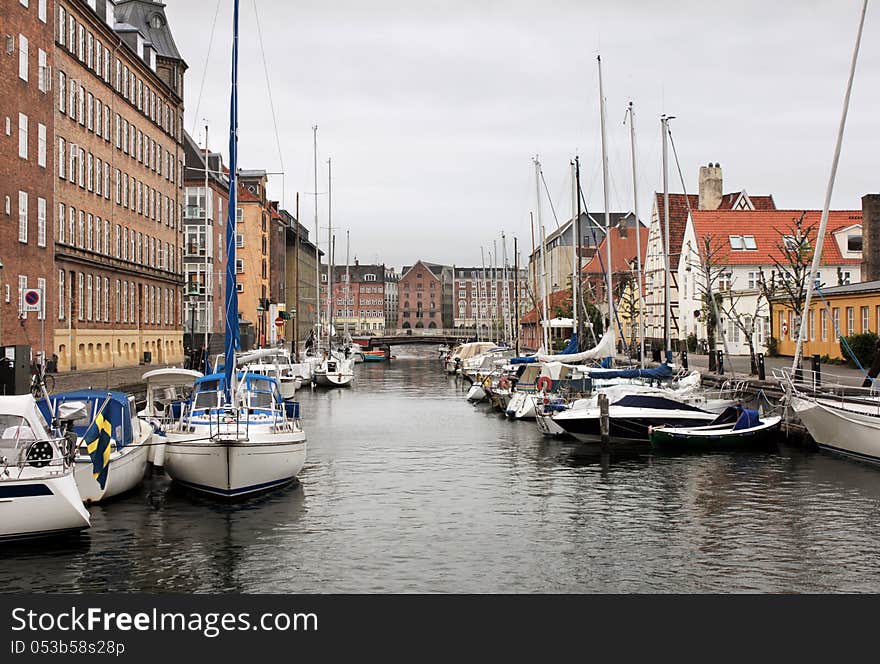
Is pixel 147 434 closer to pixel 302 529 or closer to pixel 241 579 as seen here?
pixel 302 529

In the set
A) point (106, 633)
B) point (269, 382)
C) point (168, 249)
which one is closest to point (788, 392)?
point (269, 382)

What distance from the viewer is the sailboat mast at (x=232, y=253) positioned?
26.1m

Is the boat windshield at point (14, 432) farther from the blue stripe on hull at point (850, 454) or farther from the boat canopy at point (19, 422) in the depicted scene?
the blue stripe on hull at point (850, 454)

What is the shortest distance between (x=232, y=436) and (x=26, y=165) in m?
33.2

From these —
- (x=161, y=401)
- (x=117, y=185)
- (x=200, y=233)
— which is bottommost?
(x=161, y=401)

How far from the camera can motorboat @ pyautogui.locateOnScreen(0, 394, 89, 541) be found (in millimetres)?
19297

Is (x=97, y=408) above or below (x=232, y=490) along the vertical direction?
above

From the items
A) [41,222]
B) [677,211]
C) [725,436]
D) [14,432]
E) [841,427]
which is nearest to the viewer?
[14,432]

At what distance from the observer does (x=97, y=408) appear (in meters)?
26.6

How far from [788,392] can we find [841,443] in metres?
2.92

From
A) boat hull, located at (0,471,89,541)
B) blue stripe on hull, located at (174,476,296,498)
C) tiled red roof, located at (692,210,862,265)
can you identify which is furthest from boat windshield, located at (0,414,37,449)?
tiled red roof, located at (692,210,862,265)

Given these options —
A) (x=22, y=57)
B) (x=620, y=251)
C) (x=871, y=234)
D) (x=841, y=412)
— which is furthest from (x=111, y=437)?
(x=620, y=251)

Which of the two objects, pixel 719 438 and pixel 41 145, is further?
pixel 41 145

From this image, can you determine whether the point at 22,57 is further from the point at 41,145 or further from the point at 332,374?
the point at 332,374
